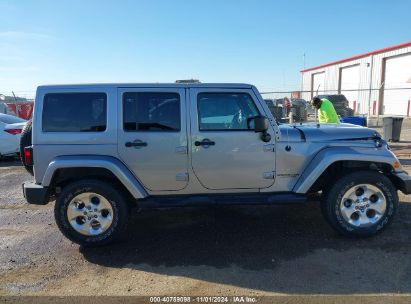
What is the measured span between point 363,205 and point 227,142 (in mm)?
1842

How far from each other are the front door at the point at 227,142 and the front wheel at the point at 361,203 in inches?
32.6

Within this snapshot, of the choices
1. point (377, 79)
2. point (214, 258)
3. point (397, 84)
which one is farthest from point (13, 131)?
point (377, 79)

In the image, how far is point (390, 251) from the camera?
4148 mm

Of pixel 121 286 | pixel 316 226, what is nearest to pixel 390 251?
pixel 316 226

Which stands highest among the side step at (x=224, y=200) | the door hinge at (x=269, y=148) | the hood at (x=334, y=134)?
the hood at (x=334, y=134)

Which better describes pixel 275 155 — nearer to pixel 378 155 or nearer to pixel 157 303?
pixel 378 155

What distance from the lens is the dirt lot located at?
3527 mm

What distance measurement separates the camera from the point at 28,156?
4.42m

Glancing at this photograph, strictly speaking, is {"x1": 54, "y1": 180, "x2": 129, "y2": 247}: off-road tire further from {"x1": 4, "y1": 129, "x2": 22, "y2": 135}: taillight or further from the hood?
{"x1": 4, "y1": 129, "x2": 22, "y2": 135}: taillight

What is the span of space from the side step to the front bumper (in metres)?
1.18

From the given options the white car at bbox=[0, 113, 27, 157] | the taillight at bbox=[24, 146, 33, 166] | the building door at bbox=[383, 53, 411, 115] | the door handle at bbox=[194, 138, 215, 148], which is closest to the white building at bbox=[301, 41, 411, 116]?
the building door at bbox=[383, 53, 411, 115]

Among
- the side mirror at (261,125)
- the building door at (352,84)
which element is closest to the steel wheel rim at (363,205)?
the side mirror at (261,125)

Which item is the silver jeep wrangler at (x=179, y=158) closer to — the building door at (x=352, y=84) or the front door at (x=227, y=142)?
the front door at (x=227, y=142)

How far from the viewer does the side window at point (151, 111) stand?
437 cm
